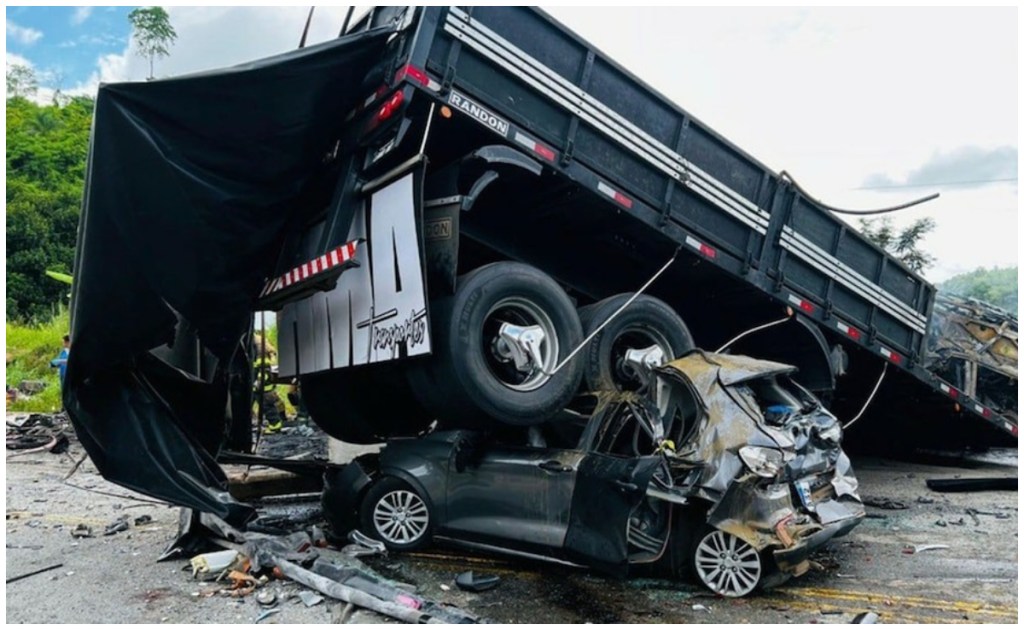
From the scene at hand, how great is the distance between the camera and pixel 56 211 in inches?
1068

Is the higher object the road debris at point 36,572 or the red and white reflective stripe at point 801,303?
the red and white reflective stripe at point 801,303

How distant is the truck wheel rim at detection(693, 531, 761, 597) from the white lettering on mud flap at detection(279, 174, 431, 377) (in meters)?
2.07

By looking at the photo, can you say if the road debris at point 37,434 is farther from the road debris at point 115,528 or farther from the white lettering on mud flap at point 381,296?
the white lettering on mud flap at point 381,296

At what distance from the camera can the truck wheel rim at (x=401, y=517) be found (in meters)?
5.12

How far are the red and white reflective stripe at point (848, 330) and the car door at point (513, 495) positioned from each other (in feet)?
10.7

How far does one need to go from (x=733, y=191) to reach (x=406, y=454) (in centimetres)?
331

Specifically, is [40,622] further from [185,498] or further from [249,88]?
[249,88]

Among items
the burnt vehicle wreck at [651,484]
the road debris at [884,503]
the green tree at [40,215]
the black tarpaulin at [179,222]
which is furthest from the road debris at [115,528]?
the green tree at [40,215]

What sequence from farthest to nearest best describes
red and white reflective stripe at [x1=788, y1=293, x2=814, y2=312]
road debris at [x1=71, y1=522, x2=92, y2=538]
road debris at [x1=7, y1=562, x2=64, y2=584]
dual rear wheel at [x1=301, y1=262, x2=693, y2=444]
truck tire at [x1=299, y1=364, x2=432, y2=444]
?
truck tire at [x1=299, y1=364, x2=432, y2=444], red and white reflective stripe at [x1=788, y1=293, x2=814, y2=312], road debris at [x1=71, y1=522, x2=92, y2=538], dual rear wheel at [x1=301, y1=262, x2=693, y2=444], road debris at [x1=7, y1=562, x2=64, y2=584]

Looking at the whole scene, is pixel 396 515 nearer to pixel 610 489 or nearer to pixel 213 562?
pixel 213 562

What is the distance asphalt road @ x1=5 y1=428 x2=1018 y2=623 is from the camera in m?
4.01

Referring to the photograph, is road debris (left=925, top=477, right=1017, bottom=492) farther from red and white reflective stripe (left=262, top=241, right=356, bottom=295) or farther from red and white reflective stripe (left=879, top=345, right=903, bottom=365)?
red and white reflective stripe (left=262, top=241, right=356, bottom=295)

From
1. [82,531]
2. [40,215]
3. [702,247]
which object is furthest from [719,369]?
[40,215]

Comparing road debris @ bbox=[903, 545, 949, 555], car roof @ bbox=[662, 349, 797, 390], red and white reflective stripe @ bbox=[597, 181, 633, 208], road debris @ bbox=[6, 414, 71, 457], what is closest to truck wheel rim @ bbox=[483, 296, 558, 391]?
car roof @ bbox=[662, 349, 797, 390]
